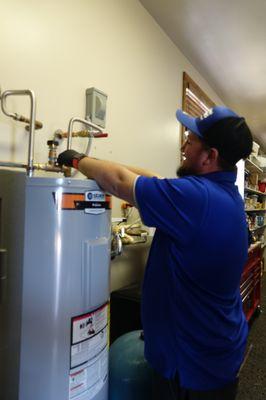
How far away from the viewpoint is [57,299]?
860 millimetres

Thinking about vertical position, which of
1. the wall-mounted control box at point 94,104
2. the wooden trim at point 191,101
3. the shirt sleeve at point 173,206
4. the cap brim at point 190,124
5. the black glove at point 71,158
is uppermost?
the wooden trim at point 191,101

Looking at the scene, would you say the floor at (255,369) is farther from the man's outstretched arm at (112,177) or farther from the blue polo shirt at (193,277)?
the man's outstretched arm at (112,177)

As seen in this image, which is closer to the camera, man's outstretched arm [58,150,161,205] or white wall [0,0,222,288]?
man's outstretched arm [58,150,161,205]

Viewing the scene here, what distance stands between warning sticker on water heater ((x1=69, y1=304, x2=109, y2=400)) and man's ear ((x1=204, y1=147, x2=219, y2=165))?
2.06 ft

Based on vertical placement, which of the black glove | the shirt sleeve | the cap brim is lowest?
the shirt sleeve

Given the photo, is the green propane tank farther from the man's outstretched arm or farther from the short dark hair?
the short dark hair

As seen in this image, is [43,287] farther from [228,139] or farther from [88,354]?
[228,139]

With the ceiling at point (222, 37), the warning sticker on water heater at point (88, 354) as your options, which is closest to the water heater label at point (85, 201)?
the warning sticker on water heater at point (88, 354)

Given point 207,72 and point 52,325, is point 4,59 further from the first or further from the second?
point 207,72

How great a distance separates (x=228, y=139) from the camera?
103 cm

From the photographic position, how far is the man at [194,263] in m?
0.92

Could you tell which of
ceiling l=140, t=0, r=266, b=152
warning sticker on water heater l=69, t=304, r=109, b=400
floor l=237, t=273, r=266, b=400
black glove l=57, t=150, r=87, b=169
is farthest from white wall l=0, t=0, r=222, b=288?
floor l=237, t=273, r=266, b=400

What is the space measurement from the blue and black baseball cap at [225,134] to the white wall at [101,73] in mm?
769

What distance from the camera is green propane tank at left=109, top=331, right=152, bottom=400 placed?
1.19m
